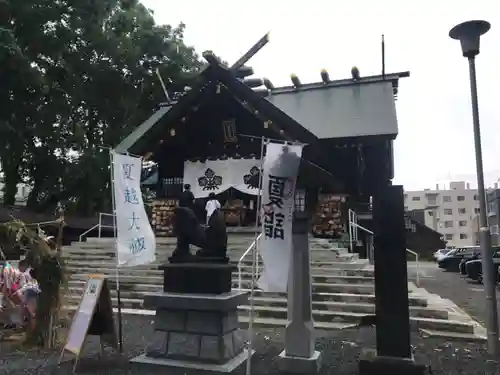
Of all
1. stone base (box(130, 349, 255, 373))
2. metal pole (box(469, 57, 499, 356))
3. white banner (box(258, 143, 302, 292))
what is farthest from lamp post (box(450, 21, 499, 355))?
stone base (box(130, 349, 255, 373))

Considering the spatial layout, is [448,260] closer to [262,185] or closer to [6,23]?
[262,185]

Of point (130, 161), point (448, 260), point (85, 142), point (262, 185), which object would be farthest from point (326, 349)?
point (448, 260)

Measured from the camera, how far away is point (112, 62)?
21.8m

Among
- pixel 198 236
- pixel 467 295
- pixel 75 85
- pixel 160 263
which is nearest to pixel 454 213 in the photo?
pixel 467 295

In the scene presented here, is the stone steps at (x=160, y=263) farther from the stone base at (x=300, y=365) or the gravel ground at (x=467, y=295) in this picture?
the stone base at (x=300, y=365)

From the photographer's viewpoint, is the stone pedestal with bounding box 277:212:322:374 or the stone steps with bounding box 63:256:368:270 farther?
the stone steps with bounding box 63:256:368:270

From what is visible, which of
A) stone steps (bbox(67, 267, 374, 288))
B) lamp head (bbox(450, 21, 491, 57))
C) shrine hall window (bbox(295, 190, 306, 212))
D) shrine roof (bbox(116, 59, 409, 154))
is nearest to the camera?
shrine hall window (bbox(295, 190, 306, 212))

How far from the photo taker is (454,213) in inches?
2667

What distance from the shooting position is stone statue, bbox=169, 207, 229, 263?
21.0 ft

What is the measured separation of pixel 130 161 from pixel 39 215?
17126 millimetres

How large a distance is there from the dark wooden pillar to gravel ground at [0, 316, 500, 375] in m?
0.53

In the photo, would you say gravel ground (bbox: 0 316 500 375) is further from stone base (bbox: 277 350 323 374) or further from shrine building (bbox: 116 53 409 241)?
shrine building (bbox: 116 53 409 241)

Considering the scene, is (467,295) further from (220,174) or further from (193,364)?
(193,364)

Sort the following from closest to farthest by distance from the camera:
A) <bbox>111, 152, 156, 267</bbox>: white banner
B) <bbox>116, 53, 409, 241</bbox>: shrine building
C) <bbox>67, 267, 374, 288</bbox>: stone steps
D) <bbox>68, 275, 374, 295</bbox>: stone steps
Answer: <bbox>111, 152, 156, 267</bbox>: white banner, <bbox>116, 53, 409, 241</bbox>: shrine building, <bbox>68, 275, 374, 295</bbox>: stone steps, <bbox>67, 267, 374, 288</bbox>: stone steps
